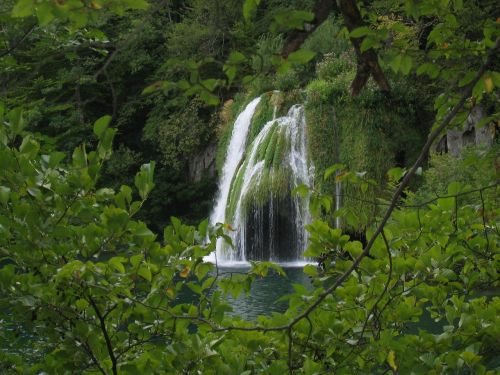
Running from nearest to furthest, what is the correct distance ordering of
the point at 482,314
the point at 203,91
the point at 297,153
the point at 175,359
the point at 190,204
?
the point at 203,91 → the point at 175,359 → the point at 482,314 → the point at 297,153 → the point at 190,204

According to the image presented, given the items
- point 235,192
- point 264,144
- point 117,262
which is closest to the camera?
point 117,262

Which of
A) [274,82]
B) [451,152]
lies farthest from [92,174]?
[274,82]

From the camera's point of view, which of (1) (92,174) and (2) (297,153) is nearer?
(1) (92,174)

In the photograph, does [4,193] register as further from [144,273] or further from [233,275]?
[233,275]

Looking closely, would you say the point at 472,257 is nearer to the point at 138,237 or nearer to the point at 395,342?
the point at 395,342

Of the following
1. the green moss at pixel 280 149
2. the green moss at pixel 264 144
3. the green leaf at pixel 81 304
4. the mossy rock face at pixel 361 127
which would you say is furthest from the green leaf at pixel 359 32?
the green moss at pixel 264 144

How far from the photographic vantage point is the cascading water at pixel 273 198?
1504 cm

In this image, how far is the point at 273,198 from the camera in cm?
1517

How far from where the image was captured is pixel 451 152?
12820 mm

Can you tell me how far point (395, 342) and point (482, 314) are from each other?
350mm

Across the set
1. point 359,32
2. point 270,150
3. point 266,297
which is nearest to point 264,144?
point 270,150

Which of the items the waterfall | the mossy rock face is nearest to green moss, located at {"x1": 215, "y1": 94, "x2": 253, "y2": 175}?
the waterfall

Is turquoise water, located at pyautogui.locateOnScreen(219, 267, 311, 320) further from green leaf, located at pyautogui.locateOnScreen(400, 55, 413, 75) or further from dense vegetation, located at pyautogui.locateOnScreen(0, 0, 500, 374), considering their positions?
green leaf, located at pyautogui.locateOnScreen(400, 55, 413, 75)

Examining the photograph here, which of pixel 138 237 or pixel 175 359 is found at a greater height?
pixel 138 237
